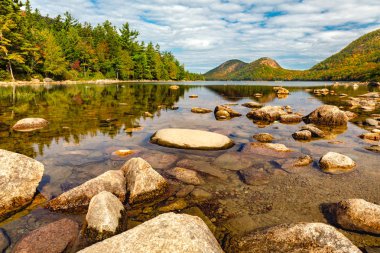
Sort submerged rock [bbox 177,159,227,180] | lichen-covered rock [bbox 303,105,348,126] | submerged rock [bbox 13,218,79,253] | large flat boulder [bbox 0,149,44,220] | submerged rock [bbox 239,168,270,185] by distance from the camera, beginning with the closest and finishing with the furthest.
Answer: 1. submerged rock [bbox 13,218,79,253]
2. large flat boulder [bbox 0,149,44,220]
3. submerged rock [bbox 239,168,270,185]
4. submerged rock [bbox 177,159,227,180]
5. lichen-covered rock [bbox 303,105,348,126]

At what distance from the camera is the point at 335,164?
8.74 meters

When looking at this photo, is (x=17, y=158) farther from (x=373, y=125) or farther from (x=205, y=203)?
(x=373, y=125)

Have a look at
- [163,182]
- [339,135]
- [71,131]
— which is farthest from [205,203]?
[339,135]

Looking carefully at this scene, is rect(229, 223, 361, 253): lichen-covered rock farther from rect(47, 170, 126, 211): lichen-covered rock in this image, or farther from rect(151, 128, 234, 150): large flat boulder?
rect(151, 128, 234, 150): large flat boulder

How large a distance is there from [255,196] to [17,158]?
6.52 meters

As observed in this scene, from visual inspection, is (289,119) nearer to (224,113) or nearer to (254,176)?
(224,113)

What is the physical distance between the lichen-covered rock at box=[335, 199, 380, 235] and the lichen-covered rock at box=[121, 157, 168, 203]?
449 cm

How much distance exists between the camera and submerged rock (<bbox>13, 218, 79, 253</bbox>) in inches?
183

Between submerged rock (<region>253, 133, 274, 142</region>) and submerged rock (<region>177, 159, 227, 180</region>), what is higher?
submerged rock (<region>253, 133, 274, 142</region>)

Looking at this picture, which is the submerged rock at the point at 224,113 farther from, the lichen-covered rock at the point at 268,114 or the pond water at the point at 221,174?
the pond water at the point at 221,174

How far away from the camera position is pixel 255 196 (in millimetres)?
6914

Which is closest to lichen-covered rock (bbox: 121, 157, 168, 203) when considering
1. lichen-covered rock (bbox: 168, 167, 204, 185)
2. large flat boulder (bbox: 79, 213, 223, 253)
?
lichen-covered rock (bbox: 168, 167, 204, 185)

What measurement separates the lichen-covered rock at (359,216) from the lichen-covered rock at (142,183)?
4494mm

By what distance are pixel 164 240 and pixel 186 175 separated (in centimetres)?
411
